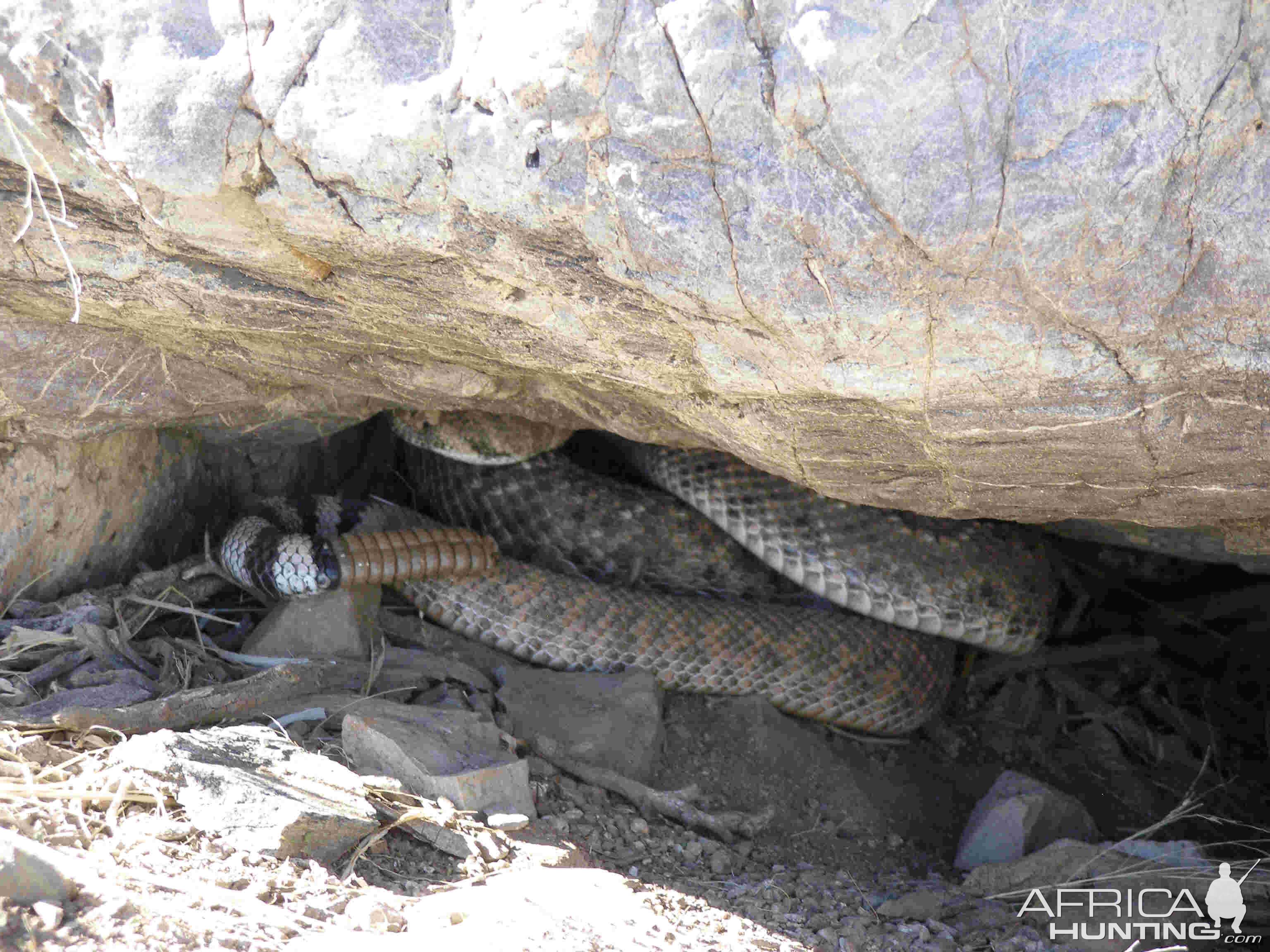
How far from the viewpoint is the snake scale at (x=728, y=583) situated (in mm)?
3873

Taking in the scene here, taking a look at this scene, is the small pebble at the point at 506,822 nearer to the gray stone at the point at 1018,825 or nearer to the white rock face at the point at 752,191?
the white rock face at the point at 752,191

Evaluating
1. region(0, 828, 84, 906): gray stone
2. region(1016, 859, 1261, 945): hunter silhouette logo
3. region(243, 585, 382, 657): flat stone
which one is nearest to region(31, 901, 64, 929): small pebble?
region(0, 828, 84, 906): gray stone

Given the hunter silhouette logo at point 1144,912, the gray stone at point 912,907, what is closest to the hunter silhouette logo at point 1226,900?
the hunter silhouette logo at point 1144,912

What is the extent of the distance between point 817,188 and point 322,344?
1.55m

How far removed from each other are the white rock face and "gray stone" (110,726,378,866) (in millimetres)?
1116

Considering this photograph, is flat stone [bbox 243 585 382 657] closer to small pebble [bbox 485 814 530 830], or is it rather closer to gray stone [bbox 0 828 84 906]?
small pebble [bbox 485 814 530 830]

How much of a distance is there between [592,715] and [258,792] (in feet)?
4.40

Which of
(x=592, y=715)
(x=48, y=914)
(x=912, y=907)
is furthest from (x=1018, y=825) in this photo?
(x=48, y=914)

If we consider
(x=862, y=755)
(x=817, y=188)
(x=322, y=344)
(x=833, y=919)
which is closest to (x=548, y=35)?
(x=817, y=188)

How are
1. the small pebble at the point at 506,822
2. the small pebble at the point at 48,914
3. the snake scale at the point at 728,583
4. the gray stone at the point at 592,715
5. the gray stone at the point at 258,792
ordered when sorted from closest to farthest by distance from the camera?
1. the small pebble at the point at 48,914
2. the gray stone at the point at 258,792
3. the small pebble at the point at 506,822
4. the gray stone at the point at 592,715
5. the snake scale at the point at 728,583

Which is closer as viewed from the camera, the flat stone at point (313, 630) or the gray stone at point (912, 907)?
the gray stone at point (912, 907)

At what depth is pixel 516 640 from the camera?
3844 millimetres

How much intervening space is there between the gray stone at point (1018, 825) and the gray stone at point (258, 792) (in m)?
2.15

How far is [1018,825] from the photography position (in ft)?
11.3
